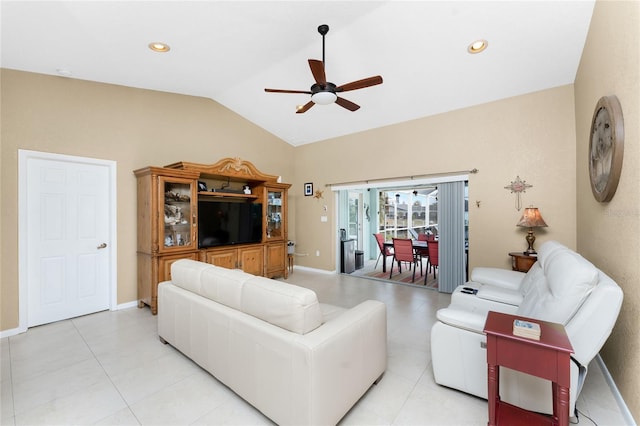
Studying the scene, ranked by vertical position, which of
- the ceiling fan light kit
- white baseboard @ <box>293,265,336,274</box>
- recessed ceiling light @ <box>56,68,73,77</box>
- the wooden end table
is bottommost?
white baseboard @ <box>293,265,336,274</box>

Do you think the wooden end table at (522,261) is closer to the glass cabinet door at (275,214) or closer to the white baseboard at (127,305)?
the glass cabinet door at (275,214)

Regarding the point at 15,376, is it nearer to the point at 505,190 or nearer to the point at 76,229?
the point at 76,229

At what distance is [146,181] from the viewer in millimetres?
3752

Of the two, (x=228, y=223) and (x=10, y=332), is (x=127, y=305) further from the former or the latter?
(x=228, y=223)

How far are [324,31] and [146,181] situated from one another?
293 cm

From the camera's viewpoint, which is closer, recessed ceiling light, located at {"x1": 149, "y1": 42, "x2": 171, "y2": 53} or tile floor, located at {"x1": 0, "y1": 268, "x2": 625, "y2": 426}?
tile floor, located at {"x1": 0, "y1": 268, "x2": 625, "y2": 426}

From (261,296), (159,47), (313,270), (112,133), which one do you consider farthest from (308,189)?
(261,296)

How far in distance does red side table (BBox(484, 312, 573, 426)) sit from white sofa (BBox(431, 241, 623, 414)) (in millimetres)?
122

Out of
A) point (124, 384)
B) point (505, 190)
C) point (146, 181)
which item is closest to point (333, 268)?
point (505, 190)

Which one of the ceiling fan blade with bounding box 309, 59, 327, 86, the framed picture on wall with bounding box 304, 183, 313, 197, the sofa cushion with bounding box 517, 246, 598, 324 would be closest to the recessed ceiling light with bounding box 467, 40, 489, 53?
the ceiling fan blade with bounding box 309, 59, 327, 86

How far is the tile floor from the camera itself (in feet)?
5.88

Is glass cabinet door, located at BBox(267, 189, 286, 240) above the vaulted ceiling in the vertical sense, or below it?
below

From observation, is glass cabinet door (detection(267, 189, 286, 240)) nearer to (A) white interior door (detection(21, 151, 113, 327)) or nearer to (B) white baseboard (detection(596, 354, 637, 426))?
(A) white interior door (detection(21, 151, 113, 327))

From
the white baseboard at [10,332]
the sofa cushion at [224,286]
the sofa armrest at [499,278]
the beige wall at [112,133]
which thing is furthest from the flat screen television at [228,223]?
the sofa armrest at [499,278]
